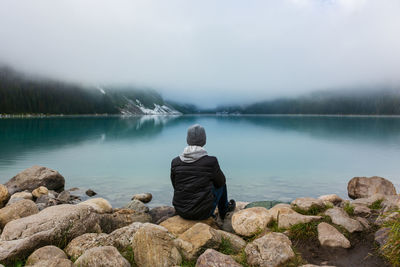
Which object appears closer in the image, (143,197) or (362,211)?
(362,211)

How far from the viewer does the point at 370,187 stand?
46.7 feet

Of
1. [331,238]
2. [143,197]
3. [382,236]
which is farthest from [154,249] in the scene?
[143,197]

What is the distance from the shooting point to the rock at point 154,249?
5.46 metres

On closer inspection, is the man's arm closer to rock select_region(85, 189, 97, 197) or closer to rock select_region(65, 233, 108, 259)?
rock select_region(65, 233, 108, 259)

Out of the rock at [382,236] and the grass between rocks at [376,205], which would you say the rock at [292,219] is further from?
the grass between rocks at [376,205]

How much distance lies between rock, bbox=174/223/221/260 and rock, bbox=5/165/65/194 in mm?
14738

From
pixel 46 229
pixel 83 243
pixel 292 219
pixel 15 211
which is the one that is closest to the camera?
pixel 83 243

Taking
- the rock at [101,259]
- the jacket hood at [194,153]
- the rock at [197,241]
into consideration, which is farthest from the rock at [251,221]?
the rock at [101,259]

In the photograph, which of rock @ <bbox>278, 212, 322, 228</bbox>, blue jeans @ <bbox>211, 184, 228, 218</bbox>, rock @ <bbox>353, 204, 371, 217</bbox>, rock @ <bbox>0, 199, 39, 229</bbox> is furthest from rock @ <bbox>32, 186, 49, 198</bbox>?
rock @ <bbox>353, 204, 371, 217</bbox>

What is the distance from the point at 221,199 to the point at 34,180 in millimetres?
14101

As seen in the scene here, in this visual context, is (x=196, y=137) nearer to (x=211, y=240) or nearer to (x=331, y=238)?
(x=211, y=240)

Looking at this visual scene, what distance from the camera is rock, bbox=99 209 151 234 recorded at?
7848mm

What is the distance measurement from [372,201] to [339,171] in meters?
16.9

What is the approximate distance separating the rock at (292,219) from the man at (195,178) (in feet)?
6.32
